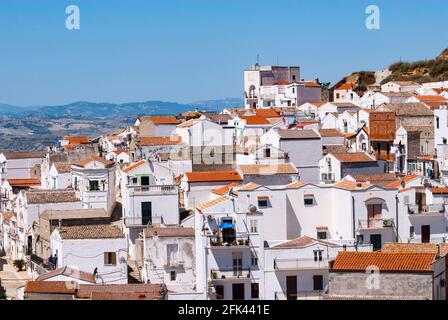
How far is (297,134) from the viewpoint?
2412 centimetres

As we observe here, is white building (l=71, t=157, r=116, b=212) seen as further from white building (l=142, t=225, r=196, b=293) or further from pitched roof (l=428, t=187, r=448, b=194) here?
pitched roof (l=428, t=187, r=448, b=194)

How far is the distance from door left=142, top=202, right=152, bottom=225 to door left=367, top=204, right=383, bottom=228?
4829mm

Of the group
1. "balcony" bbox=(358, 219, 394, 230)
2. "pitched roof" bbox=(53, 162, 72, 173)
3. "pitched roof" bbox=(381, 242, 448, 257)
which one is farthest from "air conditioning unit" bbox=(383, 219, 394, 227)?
"pitched roof" bbox=(53, 162, 72, 173)

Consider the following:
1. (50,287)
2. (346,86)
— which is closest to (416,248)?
(50,287)

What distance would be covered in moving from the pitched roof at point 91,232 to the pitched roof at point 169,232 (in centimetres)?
66

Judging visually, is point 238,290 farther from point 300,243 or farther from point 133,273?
point 133,273

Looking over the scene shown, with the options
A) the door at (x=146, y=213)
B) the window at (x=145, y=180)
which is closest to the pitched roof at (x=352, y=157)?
the window at (x=145, y=180)

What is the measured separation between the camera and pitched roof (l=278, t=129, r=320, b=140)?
23.6 meters

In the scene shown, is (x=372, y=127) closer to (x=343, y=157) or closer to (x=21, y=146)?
(x=343, y=157)

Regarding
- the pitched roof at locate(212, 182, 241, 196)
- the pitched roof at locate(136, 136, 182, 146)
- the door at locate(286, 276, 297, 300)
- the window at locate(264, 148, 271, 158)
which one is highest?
the pitched roof at locate(136, 136, 182, 146)

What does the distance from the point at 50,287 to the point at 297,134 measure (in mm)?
10528

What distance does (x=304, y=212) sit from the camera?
18.9 m

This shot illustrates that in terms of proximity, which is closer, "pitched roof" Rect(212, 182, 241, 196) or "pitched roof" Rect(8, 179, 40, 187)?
"pitched roof" Rect(212, 182, 241, 196)
